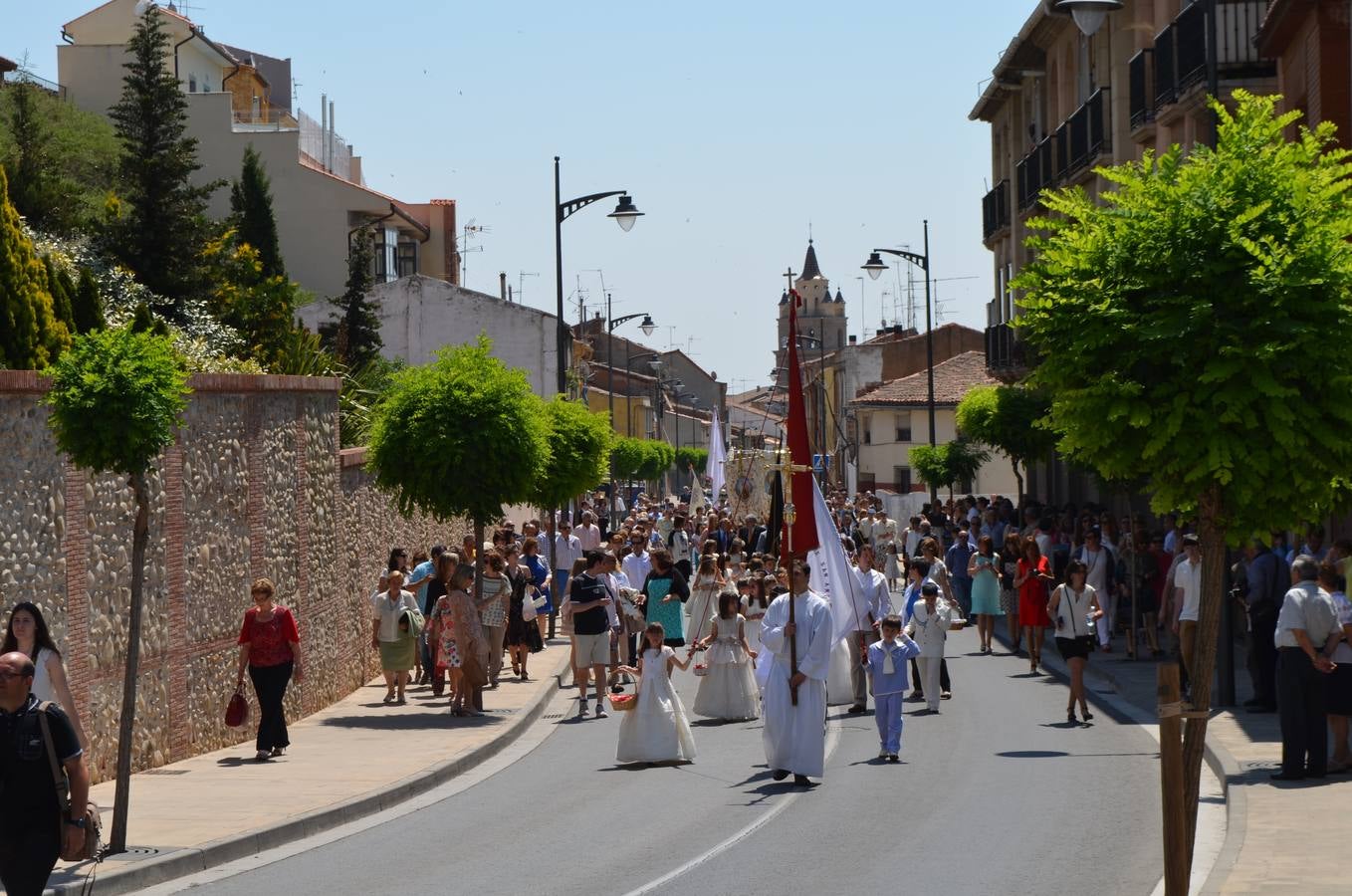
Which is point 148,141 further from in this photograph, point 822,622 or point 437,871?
point 437,871

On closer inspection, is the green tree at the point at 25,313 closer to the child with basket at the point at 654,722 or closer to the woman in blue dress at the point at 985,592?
the child with basket at the point at 654,722

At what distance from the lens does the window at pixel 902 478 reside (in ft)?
298

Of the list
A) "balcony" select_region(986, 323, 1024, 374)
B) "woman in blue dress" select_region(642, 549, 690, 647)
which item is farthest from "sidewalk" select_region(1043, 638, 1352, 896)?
"balcony" select_region(986, 323, 1024, 374)

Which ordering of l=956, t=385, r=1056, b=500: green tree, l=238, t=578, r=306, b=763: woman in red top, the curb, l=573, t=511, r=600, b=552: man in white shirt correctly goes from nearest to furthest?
the curb < l=238, t=578, r=306, b=763: woman in red top < l=573, t=511, r=600, b=552: man in white shirt < l=956, t=385, r=1056, b=500: green tree

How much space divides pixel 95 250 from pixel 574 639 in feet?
67.3

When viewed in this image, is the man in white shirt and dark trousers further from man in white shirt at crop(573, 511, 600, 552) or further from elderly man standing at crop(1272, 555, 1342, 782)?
man in white shirt at crop(573, 511, 600, 552)

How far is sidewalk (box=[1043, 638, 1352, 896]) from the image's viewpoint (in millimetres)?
10258

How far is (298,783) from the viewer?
1520 centimetres

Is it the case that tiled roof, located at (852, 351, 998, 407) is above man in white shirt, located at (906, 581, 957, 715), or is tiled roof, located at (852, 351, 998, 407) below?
above

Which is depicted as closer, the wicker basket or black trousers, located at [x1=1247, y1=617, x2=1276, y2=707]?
the wicker basket

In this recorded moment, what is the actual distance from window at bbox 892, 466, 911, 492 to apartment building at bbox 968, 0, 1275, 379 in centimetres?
3723

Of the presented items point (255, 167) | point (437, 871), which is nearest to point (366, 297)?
point (255, 167)

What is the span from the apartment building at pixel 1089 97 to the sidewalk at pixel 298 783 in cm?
751

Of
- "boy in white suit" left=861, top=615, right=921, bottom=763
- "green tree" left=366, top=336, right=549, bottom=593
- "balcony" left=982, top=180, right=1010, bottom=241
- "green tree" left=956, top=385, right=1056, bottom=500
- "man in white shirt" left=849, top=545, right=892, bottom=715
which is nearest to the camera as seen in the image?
"boy in white suit" left=861, top=615, right=921, bottom=763
